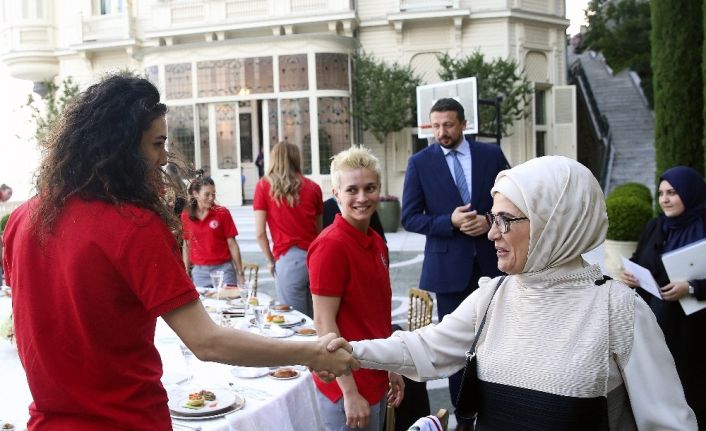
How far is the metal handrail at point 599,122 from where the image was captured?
20.2 meters

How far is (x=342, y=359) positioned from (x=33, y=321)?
3.06 ft

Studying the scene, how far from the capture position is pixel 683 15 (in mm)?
8148

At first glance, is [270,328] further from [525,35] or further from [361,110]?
[525,35]

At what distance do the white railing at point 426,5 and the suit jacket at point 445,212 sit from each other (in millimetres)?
15017

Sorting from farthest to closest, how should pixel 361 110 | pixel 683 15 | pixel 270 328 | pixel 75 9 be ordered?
1. pixel 75 9
2. pixel 361 110
3. pixel 683 15
4. pixel 270 328

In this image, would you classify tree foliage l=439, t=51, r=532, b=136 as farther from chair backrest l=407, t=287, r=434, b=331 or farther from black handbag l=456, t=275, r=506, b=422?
black handbag l=456, t=275, r=506, b=422

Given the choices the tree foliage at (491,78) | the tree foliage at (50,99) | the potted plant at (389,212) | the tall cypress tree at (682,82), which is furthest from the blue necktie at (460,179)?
the tree foliage at (50,99)

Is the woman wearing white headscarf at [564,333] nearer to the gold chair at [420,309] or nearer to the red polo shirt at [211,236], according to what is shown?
the gold chair at [420,309]

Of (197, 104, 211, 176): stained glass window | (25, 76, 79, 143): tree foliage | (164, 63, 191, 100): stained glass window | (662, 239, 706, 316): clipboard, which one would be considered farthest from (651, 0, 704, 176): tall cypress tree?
(25, 76, 79, 143): tree foliage

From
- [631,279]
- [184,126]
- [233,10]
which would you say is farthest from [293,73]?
[631,279]

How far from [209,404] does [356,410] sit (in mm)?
574

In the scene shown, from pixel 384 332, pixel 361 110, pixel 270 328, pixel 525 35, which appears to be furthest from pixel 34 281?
pixel 525 35

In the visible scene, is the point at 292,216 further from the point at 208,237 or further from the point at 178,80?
the point at 178,80

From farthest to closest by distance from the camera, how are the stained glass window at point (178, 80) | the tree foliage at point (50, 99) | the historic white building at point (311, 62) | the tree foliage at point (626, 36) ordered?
the tree foliage at point (626, 36), the tree foliage at point (50, 99), the stained glass window at point (178, 80), the historic white building at point (311, 62)
